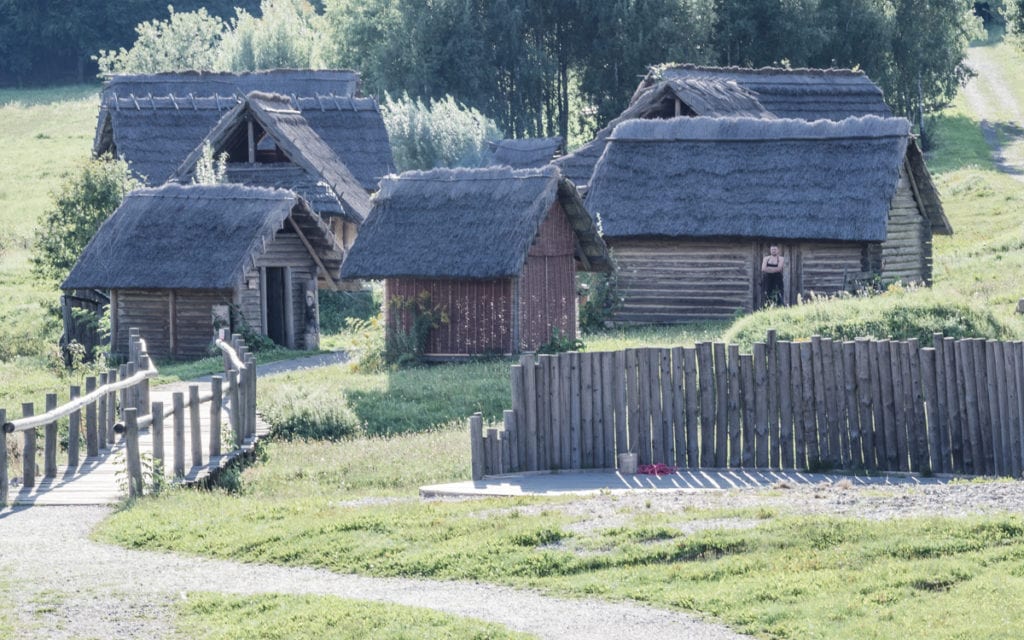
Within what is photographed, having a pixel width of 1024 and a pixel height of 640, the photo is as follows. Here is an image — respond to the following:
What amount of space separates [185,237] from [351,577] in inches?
939

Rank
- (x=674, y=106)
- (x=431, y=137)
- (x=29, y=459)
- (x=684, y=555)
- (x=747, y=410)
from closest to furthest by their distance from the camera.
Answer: (x=684, y=555), (x=29, y=459), (x=747, y=410), (x=674, y=106), (x=431, y=137)

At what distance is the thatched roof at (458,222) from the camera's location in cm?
3172

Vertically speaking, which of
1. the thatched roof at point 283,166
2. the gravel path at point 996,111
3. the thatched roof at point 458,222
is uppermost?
the gravel path at point 996,111

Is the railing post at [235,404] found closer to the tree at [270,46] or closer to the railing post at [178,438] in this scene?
the railing post at [178,438]

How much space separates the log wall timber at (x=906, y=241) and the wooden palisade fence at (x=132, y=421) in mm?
18962

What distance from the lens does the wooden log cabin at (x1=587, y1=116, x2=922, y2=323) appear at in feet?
122

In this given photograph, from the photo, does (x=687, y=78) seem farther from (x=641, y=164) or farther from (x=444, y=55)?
(x=444, y=55)

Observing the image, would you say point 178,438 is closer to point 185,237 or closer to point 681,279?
point 185,237

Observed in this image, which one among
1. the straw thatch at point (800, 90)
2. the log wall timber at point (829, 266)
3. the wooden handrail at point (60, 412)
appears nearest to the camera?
the wooden handrail at point (60, 412)

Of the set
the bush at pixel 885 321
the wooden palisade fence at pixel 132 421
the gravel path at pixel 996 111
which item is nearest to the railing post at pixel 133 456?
the wooden palisade fence at pixel 132 421

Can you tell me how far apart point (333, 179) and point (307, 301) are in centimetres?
937

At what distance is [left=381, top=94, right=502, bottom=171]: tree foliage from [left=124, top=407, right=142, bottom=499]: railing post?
158 feet

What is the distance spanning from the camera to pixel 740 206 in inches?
1490

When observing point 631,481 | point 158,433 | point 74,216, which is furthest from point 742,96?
point 158,433
